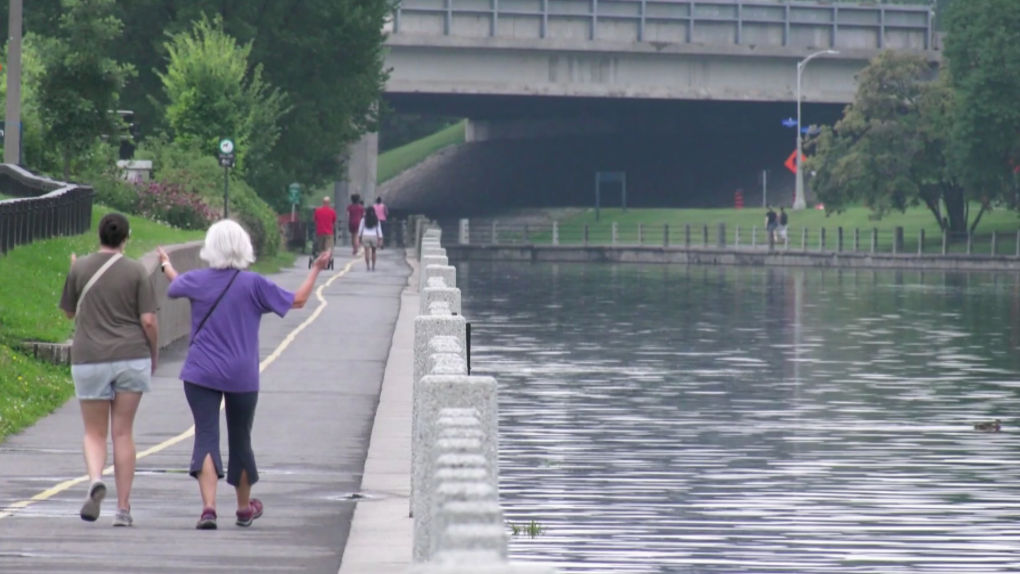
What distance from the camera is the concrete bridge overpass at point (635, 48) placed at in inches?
3162

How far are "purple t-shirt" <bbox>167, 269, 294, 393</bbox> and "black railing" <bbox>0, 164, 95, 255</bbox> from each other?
1289cm

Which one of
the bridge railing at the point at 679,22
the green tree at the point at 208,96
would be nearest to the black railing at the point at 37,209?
the green tree at the point at 208,96

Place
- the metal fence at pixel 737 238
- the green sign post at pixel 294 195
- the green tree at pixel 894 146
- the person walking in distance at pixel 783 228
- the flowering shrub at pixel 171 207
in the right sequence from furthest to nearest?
the person walking in distance at pixel 783 228, the green tree at pixel 894 146, the metal fence at pixel 737 238, the green sign post at pixel 294 195, the flowering shrub at pixel 171 207

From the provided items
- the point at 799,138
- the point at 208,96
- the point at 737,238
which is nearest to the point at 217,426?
the point at 208,96

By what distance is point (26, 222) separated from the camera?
2577cm

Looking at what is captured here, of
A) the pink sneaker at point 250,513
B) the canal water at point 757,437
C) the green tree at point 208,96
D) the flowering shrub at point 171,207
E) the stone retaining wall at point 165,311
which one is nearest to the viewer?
the pink sneaker at point 250,513

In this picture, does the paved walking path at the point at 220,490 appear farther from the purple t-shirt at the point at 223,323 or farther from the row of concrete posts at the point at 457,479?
the row of concrete posts at the point at 457,479

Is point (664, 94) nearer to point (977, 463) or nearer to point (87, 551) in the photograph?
point (977, 463)

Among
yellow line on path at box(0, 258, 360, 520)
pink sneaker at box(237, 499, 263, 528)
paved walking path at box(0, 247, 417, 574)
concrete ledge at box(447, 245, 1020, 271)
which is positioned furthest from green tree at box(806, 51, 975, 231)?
A: pink sneaker at box(237, 499, 263, 528)

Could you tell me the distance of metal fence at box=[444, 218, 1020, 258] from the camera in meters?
76.6

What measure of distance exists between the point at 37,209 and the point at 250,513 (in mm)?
14866

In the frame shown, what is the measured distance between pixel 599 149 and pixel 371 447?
99.9 meters

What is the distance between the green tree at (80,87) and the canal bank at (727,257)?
128 ft

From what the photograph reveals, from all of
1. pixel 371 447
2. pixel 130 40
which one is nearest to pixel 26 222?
pixel 371 447
